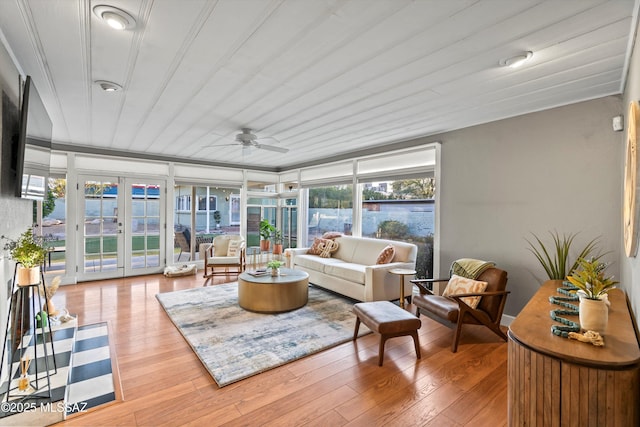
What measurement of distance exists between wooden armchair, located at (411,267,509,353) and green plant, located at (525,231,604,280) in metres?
0.44

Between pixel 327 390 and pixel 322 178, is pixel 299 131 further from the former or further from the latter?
pixel 327 390

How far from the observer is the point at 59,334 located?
9.98ft

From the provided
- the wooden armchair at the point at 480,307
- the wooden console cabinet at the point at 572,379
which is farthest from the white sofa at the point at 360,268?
the wooden console cabinet at the point at 572,379

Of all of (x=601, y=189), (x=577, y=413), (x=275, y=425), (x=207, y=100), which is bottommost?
(x=275, y=425)

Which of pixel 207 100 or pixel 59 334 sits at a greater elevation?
pixel 207 100

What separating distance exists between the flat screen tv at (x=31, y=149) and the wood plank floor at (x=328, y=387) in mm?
1648

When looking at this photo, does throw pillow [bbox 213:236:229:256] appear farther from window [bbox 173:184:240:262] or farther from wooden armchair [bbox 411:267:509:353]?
wooden armchair [bbox 411:267:509:353]

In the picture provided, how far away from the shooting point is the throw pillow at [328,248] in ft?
17.9

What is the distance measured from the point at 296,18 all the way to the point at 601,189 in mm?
3228

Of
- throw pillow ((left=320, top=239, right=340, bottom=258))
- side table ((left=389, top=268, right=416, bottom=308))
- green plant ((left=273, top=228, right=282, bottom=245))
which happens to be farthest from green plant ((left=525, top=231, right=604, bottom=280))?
green plant ((left=273, top=228, right=282, bottom=245))

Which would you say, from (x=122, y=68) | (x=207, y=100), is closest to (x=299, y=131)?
(x=207, y=100)

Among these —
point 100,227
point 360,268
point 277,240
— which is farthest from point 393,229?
point 100,227

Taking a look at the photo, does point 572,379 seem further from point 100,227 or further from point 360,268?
point 100,227

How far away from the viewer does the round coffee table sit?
3.82 metres
